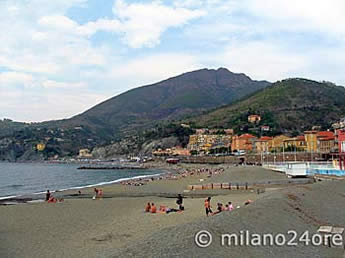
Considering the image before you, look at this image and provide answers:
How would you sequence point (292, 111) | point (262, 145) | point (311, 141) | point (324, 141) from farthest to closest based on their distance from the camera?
point (292, 111)
point (262, 145)
point (311, 141)
point (324, 141)

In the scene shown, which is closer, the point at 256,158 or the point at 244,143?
the point at 256,158

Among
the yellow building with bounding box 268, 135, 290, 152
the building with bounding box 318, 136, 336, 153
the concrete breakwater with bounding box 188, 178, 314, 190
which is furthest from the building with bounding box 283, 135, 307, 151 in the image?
the concrete breakwater with bounding box 188, 178, 314, 190

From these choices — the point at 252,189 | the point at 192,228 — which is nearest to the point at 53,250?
the point at 192,228

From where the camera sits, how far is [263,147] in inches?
5177

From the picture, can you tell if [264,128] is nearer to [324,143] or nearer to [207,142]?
[207,142]

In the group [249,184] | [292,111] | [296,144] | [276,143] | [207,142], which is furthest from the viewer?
[292,111]

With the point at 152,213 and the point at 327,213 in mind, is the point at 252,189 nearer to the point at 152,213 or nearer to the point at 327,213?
the point at 152,213

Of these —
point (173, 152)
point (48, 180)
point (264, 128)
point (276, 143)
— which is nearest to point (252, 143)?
point (276, 143)

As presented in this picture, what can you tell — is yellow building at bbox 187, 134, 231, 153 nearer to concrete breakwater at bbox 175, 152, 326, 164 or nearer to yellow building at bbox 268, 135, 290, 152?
concrete breakwater at bbox 175, 152, 326, 164

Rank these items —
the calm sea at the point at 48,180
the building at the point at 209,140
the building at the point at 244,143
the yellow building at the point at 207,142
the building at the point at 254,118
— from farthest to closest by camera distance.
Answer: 1. the building at the point at 254,118
2. the yellow building at the point at 207,142
3. the building at the point at 209,140
4. the building at the point at 244,143
5. the calm sea at the point at 48,180

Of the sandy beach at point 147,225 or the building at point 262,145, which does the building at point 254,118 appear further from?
the sandy beach at point 147,225

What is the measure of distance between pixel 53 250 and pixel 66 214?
10985mm

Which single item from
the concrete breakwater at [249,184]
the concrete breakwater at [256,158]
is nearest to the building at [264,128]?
the concrete breakwater at [256,158]

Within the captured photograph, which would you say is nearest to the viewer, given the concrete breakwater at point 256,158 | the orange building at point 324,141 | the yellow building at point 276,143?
the concrete breakwater at point 256,158
